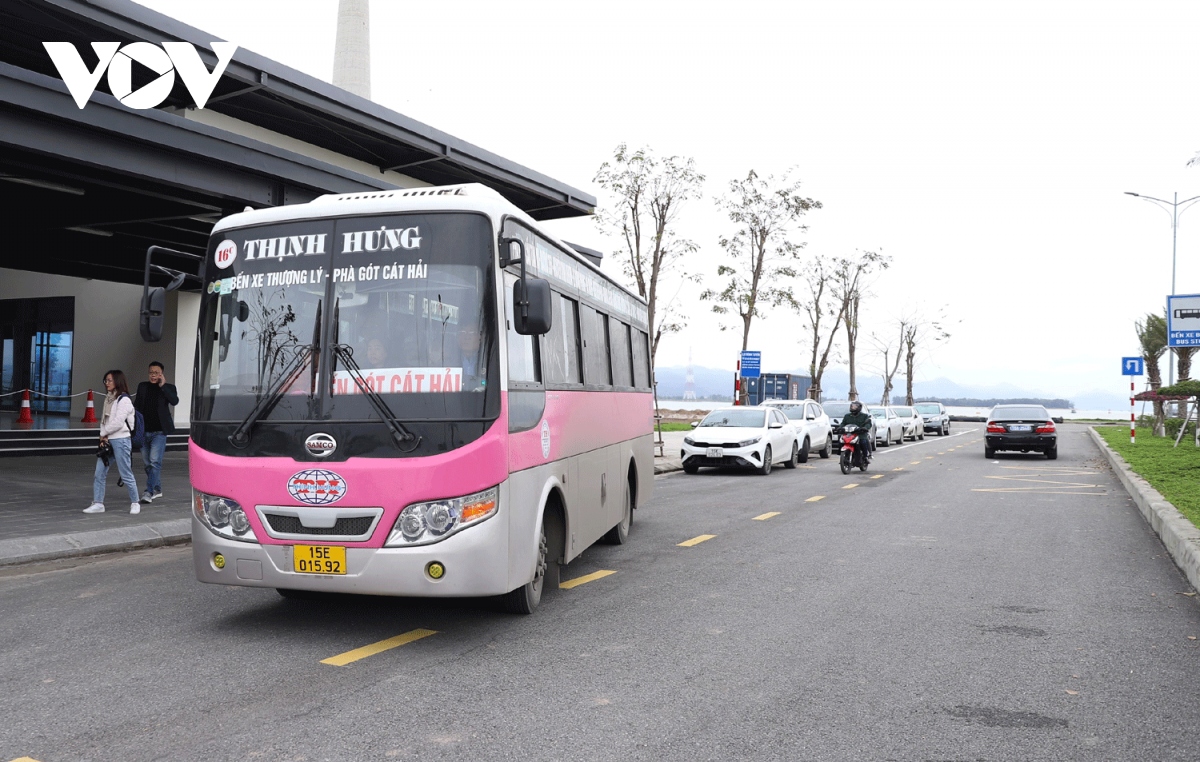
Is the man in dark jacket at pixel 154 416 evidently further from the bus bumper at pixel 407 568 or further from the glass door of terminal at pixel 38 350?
the glass door of terminal at pixel 38 350

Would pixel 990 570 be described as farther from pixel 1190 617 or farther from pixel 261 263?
pixel 261 263

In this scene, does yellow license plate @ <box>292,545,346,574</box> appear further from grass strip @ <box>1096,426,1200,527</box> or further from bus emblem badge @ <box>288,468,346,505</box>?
grass strip @ <box>1096,426,1200,527</box>

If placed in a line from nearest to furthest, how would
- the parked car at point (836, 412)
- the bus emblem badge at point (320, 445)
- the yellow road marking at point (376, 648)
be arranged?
the yellow road marking at point (376, 648)
the bus emblem badge at point (320, 445)
the parked car at point (836, 412)

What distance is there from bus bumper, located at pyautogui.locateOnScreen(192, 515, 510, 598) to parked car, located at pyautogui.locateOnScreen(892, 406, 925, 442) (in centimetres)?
3553

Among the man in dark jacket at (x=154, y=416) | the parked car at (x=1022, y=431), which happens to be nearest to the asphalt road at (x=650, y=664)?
the man in dark jacket at (x=154, y=416)

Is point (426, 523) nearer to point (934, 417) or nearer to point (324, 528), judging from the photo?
point (324, 528)

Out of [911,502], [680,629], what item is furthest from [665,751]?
[911,502]

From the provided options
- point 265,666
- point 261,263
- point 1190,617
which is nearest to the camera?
point 265,666

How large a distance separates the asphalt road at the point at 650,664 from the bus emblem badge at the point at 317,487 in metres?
0.91

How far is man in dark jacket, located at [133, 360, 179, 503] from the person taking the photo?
480 inches

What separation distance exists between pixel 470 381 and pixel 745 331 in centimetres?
3326

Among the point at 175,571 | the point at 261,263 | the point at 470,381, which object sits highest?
the point at 261,263

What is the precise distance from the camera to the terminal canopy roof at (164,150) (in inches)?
453

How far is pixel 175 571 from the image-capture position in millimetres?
8359
